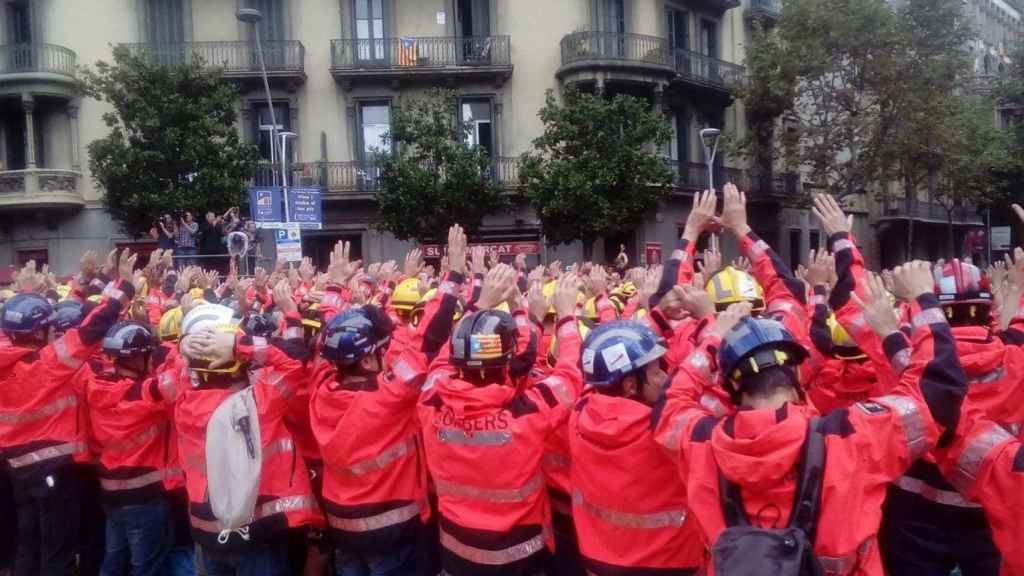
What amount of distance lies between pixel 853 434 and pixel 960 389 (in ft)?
1.44

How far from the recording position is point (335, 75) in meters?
23.4

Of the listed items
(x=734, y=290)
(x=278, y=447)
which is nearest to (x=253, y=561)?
(x=278, y=447)

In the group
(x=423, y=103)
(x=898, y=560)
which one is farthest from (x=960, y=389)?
(x=423, y=103)

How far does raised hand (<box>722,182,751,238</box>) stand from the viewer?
442 centimetres

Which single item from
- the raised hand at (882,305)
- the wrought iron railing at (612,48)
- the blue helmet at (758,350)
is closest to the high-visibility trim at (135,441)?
the blue helmet at (758,350)

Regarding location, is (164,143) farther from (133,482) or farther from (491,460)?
(491,460)

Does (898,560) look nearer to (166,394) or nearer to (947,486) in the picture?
(947,486)

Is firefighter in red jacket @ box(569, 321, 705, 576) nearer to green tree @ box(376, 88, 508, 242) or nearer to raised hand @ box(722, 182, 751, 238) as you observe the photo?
raised hand @ box(722, 182, 751, 238)

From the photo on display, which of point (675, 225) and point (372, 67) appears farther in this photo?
point (675, 225)

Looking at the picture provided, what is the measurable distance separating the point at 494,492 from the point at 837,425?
1.58 m

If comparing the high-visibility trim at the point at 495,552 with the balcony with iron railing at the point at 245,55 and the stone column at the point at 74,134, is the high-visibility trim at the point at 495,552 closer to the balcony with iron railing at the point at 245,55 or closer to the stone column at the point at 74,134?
the balcony with iron railing at the point at 245,55

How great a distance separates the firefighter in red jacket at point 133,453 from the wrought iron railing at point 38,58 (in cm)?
2125

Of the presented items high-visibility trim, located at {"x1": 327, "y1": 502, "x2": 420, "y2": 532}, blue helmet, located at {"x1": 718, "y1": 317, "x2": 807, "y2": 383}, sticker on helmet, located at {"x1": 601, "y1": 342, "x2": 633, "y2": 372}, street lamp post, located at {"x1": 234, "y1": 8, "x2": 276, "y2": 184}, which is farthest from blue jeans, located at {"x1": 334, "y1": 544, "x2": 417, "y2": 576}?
street lamp post, located at {"x1": 234, "y1": 8, "x2": 276, "y2": 184}

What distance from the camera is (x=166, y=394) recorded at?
4707mm
